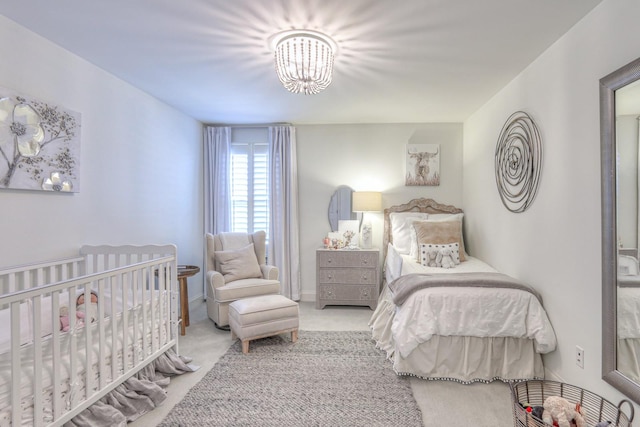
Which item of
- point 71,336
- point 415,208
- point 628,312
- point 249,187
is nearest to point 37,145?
point 71,336

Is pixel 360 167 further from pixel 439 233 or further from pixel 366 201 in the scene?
pixel 439 233

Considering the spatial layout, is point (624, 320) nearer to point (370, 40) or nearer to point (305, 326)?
point (370, 40)

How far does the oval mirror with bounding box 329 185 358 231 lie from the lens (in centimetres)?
452

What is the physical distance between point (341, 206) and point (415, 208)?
0.98 m

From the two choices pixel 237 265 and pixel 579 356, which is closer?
pixel 579 356

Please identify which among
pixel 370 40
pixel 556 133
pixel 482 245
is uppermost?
pixel 370 40

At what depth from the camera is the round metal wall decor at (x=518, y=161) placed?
2621 millimetres

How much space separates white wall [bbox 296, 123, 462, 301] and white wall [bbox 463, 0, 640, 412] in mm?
1458

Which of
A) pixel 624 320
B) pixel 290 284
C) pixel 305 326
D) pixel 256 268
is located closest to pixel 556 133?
pixel 624 320

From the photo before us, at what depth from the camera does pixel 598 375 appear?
1908 millimetres

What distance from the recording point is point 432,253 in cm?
330

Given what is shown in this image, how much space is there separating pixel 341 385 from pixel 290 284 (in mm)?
2269

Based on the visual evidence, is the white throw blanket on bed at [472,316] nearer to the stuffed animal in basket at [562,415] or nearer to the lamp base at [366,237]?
the stuffed animal in basket at [562,415]

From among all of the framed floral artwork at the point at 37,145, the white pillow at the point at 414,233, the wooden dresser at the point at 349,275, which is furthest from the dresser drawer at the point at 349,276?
the framed floral artwork at the point at 37,145
